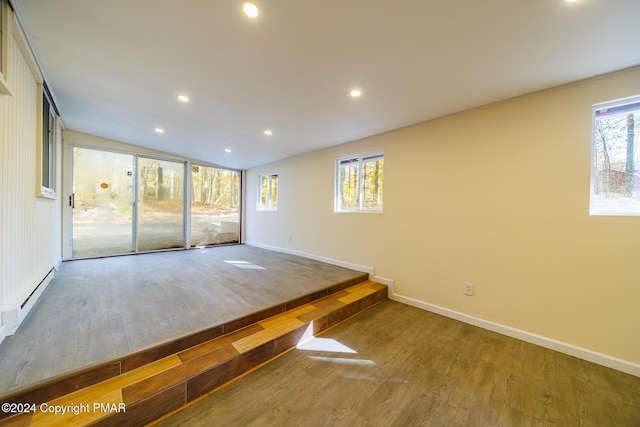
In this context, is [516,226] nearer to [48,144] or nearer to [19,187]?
[19,187]

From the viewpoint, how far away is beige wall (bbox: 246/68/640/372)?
1.93 metres

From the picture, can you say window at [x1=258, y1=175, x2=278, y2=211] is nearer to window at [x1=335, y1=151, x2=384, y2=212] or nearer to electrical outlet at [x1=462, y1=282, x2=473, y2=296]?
window at [x1=335, y1=151, x2=384, y2=212]

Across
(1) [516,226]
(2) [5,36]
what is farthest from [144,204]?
→ (1) [516,226]

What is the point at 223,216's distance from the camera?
6336 mm

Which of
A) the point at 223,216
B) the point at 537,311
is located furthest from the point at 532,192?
the point at 223,216

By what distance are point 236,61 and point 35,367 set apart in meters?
2.60

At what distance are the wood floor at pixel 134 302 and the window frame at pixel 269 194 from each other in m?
1.72

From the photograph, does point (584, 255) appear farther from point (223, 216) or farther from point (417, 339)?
point (223, 216)

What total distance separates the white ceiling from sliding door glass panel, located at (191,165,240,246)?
2.85 m

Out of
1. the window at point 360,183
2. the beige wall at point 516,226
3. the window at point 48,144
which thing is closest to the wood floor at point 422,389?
the beige wall at point 516,226

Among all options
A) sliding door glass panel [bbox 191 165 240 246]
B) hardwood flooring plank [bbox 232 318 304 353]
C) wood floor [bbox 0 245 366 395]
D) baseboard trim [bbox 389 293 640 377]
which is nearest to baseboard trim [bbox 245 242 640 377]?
baseboard trim [bbox 389 293 640 377]

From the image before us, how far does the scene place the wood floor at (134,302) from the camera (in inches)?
60.4

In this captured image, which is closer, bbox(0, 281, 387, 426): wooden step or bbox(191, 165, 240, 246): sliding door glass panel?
bbox(0, 281, 387, 426): wooden step

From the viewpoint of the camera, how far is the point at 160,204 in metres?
5.20
